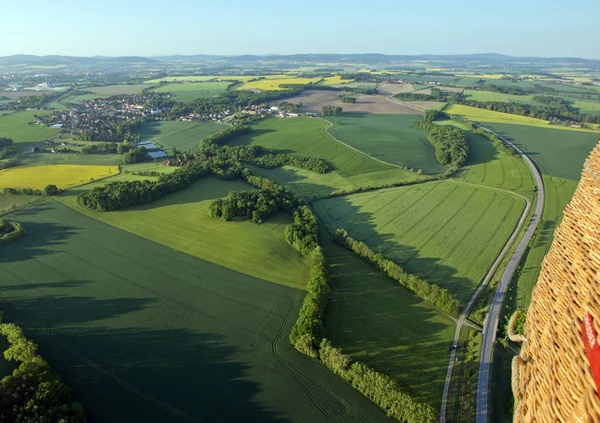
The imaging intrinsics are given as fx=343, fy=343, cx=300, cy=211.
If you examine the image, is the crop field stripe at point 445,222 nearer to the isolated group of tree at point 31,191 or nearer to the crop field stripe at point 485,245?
the crop field stripe at point 485,245

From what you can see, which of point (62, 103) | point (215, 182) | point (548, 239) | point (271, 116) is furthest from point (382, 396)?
point (62, 103)

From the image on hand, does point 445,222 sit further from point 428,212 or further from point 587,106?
point 587,106

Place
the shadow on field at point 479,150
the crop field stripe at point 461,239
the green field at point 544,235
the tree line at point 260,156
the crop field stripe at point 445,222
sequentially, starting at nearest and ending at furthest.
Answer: the green field at point 544,235 → the crop field stripe at point 461,239 → the crop field stripe at point 445,222 → the tree line at point 260,156 → the shadow on field at point 479,150

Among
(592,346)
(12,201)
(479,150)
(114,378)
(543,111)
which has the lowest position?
(114,378)

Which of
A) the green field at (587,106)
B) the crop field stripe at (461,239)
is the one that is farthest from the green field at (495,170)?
the green field at (587,106)

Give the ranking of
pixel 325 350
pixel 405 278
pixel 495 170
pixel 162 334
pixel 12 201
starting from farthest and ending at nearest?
pixel 495 170 → pixel 12 201 → pixel 405 278 → pixel 162 334 → pixel 325 350

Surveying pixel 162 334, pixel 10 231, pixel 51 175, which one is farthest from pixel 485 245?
pixel 51 175

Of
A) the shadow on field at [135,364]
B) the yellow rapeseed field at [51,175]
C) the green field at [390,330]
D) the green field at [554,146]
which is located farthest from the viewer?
the green field at [554,146]
